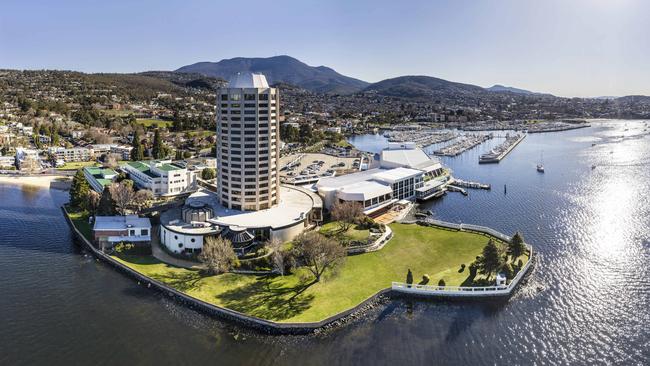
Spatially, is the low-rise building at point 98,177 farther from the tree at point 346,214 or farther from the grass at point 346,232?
the tree at point 346,214

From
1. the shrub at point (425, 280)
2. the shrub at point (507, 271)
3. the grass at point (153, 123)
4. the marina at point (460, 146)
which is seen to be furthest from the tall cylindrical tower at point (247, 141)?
the grass at point (153, 123)

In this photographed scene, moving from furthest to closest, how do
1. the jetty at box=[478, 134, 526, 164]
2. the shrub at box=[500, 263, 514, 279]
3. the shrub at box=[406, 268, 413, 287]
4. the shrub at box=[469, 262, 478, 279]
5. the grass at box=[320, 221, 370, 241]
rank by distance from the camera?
the jetty at box=[478, 134, 526, 164]
the grass at box=[320, 221, 370, 241]
the shrub at box=[469, 262, 478, 279]
the shrub at box=[500, 263, 514, 279]
the shrub at box=[406, 268, 413, 287]

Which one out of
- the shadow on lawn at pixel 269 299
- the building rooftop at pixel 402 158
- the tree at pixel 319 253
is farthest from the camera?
the building rooftop at pixel 402 158

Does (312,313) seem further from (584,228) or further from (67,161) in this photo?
(67,161)

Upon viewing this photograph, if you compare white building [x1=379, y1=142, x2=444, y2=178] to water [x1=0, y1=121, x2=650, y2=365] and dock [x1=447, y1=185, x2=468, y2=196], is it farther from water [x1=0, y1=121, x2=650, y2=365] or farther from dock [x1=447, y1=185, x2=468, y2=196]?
water [x1=0, y1=121, x2=650, y2=365]

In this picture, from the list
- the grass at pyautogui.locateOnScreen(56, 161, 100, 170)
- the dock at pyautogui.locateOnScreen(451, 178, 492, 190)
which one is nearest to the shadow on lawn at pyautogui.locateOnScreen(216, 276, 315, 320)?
the dock at pyautogui.locateOnScreen(451, 178, 492, 190)

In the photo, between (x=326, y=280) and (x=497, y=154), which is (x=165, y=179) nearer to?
(x=326, y=280)
